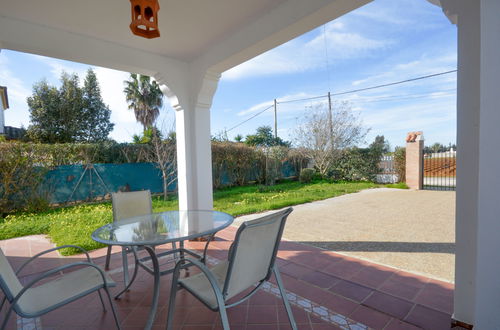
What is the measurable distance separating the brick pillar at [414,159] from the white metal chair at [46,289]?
32.5 feet

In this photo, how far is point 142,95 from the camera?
50.8 feet

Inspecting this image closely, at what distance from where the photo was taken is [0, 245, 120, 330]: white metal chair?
1.32 m

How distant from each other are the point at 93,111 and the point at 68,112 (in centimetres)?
117

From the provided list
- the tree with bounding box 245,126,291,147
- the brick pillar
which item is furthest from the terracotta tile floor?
the tree with bounding box 245,126,291,147

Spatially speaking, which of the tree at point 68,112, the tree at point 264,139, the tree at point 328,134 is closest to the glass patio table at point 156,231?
the tree at point 328,134

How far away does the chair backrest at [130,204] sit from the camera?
2617 millimetres

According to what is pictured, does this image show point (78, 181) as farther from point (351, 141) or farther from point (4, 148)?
point (351, 141)

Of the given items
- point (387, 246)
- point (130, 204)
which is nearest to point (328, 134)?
point (387, 246)

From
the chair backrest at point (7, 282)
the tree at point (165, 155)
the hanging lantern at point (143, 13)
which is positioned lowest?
the chair backrest at point (7, 282)

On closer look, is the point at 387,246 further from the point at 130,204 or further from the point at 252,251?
the point at 130,204

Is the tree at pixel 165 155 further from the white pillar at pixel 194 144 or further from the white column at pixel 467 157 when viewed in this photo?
→ the white column at pixel 467 157

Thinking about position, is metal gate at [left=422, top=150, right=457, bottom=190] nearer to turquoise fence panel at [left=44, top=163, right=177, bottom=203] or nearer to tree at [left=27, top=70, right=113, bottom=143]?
turquoise fence panel at [left=44, top=163, right=177, bottom=203]

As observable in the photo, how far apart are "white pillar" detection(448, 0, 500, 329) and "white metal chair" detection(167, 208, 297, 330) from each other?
1130 millimetres

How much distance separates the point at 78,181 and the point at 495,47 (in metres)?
8.78
